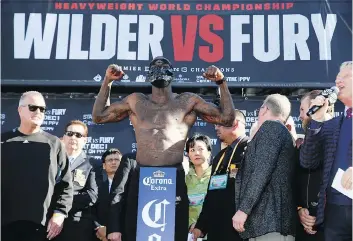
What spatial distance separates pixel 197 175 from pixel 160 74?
1127 mm

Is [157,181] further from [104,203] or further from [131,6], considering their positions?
[131,6]

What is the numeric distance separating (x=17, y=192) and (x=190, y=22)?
10.8 ft

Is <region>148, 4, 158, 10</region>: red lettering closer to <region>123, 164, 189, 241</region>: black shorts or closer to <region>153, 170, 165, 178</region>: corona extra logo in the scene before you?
<region>123, 164, 189, 241</region>: black shorts

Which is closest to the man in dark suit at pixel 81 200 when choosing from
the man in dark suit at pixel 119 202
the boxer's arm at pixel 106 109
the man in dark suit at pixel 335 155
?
the man in dark suit at pixel 119 202

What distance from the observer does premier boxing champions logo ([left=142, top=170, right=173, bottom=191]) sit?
3.15m

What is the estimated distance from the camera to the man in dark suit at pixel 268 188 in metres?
3.01

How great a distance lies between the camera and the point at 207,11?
6.06m

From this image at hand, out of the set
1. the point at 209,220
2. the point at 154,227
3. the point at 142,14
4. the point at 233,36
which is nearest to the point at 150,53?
the point at 142,14

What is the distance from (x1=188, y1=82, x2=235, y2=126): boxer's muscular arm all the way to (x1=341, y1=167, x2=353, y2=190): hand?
939mm

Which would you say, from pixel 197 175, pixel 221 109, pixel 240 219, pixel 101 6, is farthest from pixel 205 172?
pixel 101 6

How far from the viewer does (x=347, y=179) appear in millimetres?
2734

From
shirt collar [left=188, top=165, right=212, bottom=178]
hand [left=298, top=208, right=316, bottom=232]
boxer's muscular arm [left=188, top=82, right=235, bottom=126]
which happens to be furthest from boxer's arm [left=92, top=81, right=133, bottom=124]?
hand [left=298, top=208, right=316, bottom=232]

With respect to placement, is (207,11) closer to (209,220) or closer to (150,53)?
(150,53)

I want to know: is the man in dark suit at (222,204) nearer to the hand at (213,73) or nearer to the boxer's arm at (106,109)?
the hand at (213,73)
